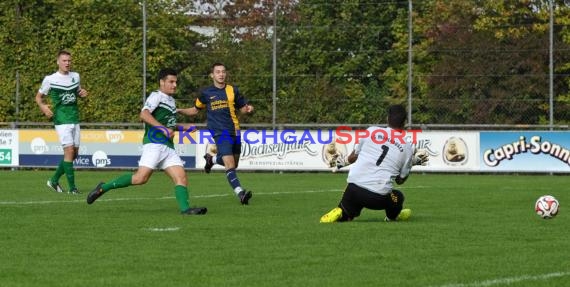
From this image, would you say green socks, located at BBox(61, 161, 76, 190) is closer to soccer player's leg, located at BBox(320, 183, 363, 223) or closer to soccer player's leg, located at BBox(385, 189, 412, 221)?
soccer player's leg, located at BBox(320, 183, 363, 223)

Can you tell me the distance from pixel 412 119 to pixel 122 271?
69.5 feet

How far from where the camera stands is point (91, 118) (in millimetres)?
32094

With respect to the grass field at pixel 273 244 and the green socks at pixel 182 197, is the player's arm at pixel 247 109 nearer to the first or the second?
the grass field at pixel 273 244

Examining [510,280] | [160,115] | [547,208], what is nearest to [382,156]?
[547,208]

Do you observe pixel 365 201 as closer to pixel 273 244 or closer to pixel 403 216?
pixel 403 216

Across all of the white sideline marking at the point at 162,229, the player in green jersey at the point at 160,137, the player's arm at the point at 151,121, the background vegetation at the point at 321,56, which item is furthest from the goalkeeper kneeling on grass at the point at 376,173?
the background vegetation at the point at 321,56

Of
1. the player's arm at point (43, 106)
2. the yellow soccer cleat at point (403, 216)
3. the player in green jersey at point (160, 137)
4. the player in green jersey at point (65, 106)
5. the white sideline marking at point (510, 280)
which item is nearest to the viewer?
the white sideline marking at point (510, 280)

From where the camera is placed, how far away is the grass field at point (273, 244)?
27.4 ft

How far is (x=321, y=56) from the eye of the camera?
3159 centimetres

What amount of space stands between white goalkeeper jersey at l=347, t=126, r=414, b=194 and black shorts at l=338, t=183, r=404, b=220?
52 millimetres

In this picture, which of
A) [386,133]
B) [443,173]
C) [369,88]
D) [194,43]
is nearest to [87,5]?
[194,43]

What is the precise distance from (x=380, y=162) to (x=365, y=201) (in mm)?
413

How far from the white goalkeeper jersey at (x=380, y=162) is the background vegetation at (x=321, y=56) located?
1674 centimetres

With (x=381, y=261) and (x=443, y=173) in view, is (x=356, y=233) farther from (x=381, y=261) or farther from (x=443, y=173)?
(x=443, y=173)
